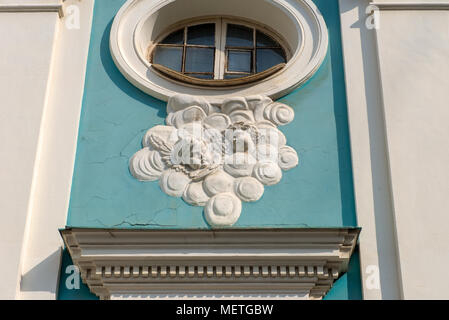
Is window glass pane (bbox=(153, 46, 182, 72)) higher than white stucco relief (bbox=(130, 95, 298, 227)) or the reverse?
higher

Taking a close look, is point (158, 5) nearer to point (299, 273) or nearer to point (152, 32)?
point (152, 32)

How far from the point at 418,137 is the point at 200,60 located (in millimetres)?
2564

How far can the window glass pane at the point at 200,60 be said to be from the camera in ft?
32.9

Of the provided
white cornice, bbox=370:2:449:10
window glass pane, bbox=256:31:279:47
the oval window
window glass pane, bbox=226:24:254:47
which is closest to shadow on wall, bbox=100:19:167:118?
the oval window

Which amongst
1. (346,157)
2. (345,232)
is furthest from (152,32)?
(345,232)

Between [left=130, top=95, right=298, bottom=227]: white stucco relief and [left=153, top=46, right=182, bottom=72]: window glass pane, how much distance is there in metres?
0.83

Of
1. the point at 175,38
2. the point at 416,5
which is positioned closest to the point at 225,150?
the point at 175,38

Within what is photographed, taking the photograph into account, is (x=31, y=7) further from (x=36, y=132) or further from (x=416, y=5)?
(x=416, y=5)

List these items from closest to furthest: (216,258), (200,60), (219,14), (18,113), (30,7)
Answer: (216,258) → (18,113) → (30,7) → (200,60) → (219,14)

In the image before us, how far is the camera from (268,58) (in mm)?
10133

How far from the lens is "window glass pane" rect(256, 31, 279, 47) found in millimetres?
10266

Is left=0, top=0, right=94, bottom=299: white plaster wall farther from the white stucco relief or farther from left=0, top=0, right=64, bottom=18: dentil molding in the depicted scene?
the white stucco relief

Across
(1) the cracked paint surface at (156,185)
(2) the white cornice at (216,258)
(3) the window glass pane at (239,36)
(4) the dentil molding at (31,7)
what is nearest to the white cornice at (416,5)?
(1) the cracked paint surface at (156,185)
